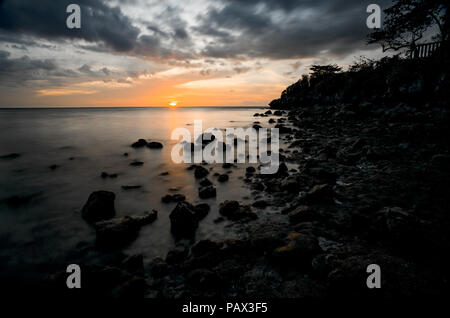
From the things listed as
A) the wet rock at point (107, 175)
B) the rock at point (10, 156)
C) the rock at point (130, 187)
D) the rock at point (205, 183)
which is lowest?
the rock at point (130, 187)

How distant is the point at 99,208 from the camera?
18.0ft

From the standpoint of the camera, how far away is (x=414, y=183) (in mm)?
5805

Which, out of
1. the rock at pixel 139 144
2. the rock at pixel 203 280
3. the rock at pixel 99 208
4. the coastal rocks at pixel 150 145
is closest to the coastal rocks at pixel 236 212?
the rock at pixel 203 280

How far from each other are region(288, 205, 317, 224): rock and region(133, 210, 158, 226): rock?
3.52 m

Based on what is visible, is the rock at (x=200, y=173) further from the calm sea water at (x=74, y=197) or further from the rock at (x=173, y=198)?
the rock at (x=173, y=198)

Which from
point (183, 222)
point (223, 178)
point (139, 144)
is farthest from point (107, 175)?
point (139, 144)

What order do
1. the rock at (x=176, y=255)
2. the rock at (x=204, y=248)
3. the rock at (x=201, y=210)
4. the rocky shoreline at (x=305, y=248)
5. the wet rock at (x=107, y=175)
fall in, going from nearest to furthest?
the rocky shoreline at (x=305, y=248) < the rock at (x=176, y=255) < the rock at (x=204, y=248) < the rock at (x=201, y=210) < the wet rock at (x=107, y=175)

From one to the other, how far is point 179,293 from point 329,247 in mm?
2706

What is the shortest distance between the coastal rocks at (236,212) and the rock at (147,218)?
1789 mm

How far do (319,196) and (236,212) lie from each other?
2.27m

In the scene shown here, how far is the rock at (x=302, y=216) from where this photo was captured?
461cm

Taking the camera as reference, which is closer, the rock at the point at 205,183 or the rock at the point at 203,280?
the rock at the point at 203,280

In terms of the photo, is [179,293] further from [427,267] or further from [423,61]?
[423,61]
